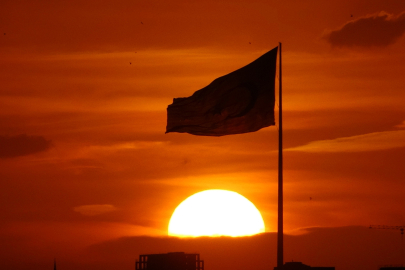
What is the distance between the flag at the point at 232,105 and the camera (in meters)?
49.4

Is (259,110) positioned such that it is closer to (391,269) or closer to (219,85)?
(219,85)

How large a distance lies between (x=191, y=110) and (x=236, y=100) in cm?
332

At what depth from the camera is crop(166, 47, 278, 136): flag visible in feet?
162

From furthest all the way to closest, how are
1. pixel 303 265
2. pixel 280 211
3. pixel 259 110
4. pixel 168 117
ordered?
pixel 303 265
pixel 168 117
pixel 259 110
pixel 280 211

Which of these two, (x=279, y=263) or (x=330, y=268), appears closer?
(x=279, y=263)

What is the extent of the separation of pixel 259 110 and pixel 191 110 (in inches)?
192

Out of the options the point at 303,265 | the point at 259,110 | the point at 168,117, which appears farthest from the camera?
the point at 303,265

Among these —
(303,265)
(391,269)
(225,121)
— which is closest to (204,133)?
(225,121)

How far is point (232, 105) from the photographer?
1975 inches

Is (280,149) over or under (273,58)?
under

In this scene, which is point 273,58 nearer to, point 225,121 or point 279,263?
point 225,121

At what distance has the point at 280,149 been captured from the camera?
46062 mm

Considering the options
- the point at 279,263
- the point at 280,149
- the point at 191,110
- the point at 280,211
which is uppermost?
the point at 191,110

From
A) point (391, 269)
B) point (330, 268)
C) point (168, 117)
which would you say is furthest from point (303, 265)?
point (168, 117)
